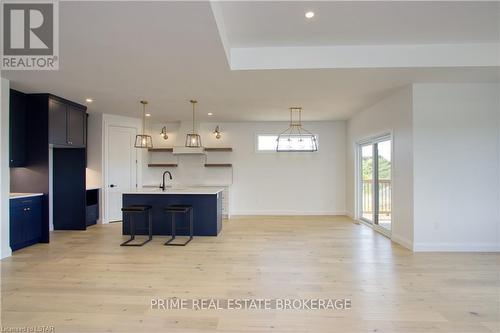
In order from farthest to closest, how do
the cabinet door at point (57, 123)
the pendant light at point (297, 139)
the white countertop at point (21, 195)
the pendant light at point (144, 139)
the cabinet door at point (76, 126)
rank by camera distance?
the pendant light at point (297, 139) → the cabinet door at point (76, 126) → the pendant light at point (144, 139) → the cabinet door at point (57, 123) → the white countertop at point (21, 195)

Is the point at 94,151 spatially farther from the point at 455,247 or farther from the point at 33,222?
the point at 455,247

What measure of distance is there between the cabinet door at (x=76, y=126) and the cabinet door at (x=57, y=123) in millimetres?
141

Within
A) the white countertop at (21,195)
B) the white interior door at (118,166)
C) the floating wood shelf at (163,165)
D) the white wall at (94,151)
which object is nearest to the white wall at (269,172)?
the floating wood shelf at (163,165)

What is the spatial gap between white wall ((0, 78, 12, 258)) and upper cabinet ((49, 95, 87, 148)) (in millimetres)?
793

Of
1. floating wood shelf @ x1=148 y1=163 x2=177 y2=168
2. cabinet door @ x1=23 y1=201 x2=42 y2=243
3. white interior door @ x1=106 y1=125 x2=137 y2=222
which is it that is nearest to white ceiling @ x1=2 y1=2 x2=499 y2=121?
white interior door @ x1=106 y1=125 x2=137 y2=222

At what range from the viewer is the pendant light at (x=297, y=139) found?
7601 mm

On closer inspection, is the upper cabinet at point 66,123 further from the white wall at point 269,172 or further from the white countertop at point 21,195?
the white wall at point 269,172

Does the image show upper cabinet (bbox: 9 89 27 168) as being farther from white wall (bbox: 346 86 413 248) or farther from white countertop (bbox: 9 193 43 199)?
white wall (bbox: 346 86 413 248)

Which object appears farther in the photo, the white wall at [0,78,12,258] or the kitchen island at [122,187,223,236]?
the kitchen island at [122,187,223,236]

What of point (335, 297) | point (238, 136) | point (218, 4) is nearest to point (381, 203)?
point (335, 297)

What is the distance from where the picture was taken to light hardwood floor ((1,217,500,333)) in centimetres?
241

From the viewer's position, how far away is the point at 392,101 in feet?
16.6

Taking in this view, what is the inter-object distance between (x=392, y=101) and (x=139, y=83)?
14.6ft

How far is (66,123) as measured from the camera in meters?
5.48
